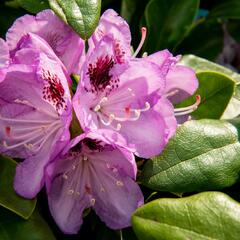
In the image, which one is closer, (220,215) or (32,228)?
(220,215)

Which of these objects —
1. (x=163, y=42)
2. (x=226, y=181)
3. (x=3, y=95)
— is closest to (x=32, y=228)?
(x=3, y=95)

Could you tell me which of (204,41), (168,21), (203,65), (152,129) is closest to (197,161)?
(152,129)

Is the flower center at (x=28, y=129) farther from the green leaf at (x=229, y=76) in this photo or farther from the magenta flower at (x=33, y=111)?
the green leaf at (x=229, y=76)

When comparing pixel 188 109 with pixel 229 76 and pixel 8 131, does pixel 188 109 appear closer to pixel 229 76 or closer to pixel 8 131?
pixel 229 76

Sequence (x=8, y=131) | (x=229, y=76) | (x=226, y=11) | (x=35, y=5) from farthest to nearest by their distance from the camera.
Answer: (x=226, y=11)
(x=229, y=76)
(x=35, y=5)
(x=8, y=131)

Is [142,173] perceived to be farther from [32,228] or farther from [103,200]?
[32,228]

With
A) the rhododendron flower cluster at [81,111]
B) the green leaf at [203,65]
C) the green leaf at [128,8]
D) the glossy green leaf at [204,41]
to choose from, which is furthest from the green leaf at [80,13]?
the glossy green leaf at [204,41]
